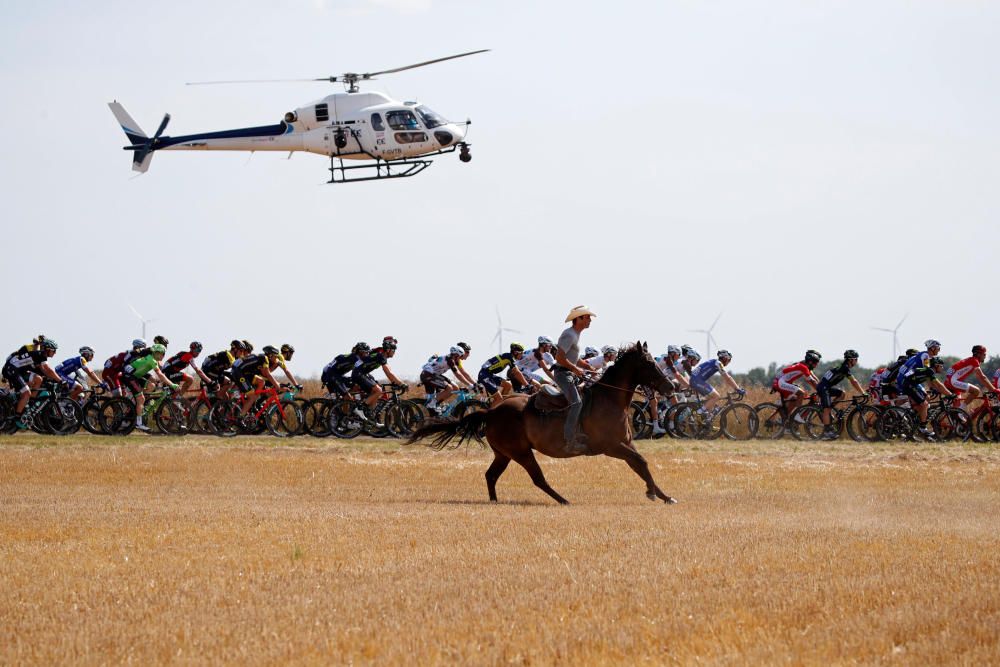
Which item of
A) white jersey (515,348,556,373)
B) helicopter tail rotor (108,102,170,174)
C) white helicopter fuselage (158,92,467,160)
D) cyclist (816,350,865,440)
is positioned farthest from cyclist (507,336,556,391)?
helicopter tail rotor (108,102,170,174)

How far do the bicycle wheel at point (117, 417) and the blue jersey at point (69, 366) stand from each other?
3.40 feet

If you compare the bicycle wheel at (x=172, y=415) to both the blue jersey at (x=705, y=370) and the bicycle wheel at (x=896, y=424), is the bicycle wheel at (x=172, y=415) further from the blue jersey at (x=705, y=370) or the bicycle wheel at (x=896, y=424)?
the bicycle wheel at (x=896, y=424)

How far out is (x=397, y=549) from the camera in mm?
13375

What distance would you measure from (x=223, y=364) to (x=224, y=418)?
1.12 metres

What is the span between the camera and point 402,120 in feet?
135

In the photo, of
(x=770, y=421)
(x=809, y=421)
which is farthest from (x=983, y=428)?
(x=770, y=421)

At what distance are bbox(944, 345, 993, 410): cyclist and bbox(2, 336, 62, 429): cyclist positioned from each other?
61.3 feet

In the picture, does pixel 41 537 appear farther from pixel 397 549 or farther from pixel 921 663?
pixel 921 663

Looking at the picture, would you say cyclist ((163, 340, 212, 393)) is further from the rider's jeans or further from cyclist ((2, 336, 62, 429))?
the rider's jeans

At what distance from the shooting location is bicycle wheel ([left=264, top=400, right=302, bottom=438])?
97.7ft

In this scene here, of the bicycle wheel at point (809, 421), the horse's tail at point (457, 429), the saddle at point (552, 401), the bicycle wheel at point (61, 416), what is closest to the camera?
the saddle at point (552, 401)

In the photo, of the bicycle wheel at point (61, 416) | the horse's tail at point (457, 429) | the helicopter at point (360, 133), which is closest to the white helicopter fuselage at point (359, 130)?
the helicopter at point (360, 133)

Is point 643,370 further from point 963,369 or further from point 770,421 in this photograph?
point 963,369

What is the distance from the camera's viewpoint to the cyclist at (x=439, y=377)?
97.9 feet
